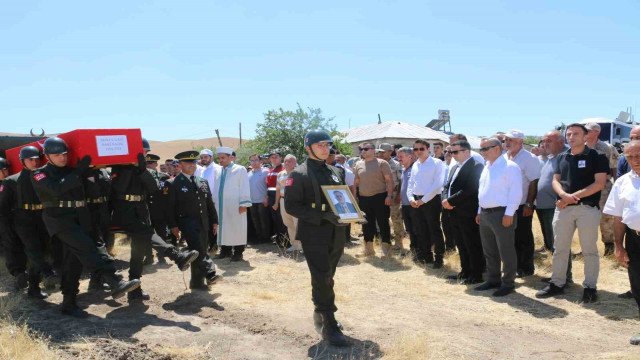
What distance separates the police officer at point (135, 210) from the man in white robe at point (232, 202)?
2672 mm

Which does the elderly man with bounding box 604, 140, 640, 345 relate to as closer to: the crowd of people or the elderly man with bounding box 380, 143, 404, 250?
the crowd of people

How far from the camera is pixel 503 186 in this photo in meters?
6.16

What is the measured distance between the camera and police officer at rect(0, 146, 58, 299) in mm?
6469

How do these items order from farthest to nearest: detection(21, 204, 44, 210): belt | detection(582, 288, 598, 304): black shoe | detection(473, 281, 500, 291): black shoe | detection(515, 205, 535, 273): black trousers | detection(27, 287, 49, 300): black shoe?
detection(515, 205, 535, 273): black trousers, detection(21, 204, 44, 210): belt, detection(473, 281, 500, 291): black shoe, detection(27, 287, 49, 300): black shoe, detection(582, 288, 598, 304): black shoe

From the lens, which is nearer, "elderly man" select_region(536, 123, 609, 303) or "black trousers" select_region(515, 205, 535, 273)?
"elderly man" select_region(536, 123, 609, 303)

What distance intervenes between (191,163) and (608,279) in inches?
264

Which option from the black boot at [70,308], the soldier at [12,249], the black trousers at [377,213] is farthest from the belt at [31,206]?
the black trousers at [377,213]

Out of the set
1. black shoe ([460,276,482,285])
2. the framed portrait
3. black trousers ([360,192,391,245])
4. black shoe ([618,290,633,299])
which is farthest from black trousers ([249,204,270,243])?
black shoe ([618,290,633,299])

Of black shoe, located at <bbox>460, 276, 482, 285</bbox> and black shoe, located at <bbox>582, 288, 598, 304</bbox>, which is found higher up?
black shoe, located at <bbox>582, 288, 598, 304</bbox>

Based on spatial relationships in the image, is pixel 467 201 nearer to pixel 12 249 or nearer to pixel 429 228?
pixel 429 228

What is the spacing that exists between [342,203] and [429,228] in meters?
4.02

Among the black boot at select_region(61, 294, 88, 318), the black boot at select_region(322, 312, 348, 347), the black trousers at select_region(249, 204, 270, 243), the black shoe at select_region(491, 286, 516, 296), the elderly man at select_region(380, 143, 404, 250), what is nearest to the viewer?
the black boot at select_region(322, 312, 348, 347)

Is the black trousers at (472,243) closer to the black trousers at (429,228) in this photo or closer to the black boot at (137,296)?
the black trousers at (429,228)

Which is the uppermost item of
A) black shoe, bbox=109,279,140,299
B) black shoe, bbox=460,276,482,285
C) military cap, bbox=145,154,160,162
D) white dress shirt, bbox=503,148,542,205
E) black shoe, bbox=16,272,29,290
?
military cap, bbox=145,154,160,162
